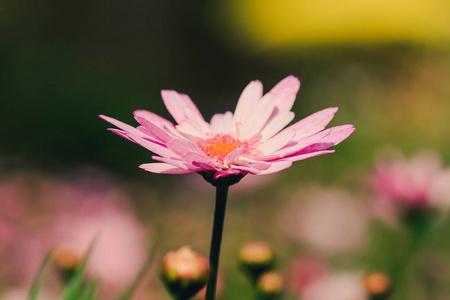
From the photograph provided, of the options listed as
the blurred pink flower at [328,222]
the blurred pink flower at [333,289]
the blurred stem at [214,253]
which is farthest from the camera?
the blurred pink flower at [328,222]

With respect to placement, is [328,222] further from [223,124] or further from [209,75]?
[209,75]

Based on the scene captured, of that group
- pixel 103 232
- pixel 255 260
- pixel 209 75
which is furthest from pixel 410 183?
pixel 209 75

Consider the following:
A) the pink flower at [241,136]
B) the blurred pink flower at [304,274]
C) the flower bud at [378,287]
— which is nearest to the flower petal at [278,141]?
the pink flower at [241,136]

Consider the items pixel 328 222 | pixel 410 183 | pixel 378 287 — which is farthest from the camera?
pixel 328 222

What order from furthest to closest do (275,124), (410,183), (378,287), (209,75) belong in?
1. (209,75)
2. (410,183)
3. (378,287)
4. (275,124)

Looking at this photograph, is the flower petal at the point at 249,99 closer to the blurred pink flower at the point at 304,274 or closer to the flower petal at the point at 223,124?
the flower petal at the point at 223,124

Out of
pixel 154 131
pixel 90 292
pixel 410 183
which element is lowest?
pixel 90 292
